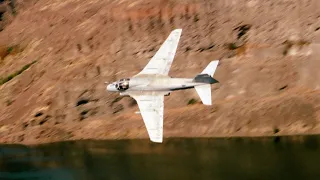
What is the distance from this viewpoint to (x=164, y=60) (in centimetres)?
5353

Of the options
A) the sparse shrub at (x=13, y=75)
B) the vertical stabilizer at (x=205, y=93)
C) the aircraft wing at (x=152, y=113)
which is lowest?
the sparse shrub at (x=13, y=75)

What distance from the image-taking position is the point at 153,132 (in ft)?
150

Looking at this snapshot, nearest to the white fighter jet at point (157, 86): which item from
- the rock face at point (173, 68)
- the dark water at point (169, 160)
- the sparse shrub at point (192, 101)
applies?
the dark water at point (169, 160)

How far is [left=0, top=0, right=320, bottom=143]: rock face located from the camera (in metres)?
69.6

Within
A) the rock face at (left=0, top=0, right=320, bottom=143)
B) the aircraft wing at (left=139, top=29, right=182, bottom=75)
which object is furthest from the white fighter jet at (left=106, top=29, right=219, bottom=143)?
the rock face at (left=0, top=0, right=320, bottom=143)

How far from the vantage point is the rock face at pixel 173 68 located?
69.6 metres

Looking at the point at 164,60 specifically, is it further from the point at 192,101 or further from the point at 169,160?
the point at 192,101

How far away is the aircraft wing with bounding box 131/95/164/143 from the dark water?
370 inches

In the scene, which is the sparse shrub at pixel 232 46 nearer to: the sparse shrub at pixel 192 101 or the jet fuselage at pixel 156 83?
the sparse shrub at pixel 192 101

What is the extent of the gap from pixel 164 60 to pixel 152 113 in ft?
23.4

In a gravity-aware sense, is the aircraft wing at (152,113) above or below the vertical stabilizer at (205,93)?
below

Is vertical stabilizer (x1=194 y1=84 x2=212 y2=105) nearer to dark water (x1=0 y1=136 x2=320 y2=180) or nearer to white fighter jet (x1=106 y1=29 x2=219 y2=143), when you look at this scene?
white fighter jet (x1=106 y1=29 x2=219 y2=143)

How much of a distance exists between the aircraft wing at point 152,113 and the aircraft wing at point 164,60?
11.9 feet

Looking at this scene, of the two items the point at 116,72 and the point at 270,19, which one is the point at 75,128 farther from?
the point at 270,19
